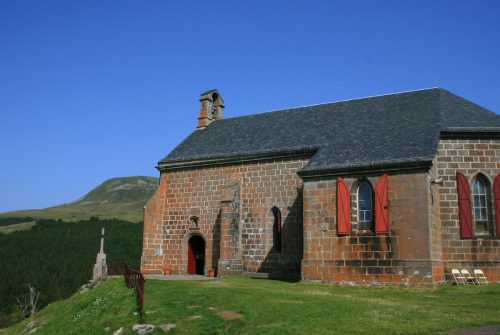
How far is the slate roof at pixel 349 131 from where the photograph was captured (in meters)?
20.1

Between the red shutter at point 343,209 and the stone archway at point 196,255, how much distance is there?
10.5 metres

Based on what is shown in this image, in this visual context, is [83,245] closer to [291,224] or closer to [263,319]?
[291,224]

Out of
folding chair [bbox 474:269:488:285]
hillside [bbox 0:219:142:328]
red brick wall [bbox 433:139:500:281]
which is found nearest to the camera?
folding chair [bbox 474:269:488:285]

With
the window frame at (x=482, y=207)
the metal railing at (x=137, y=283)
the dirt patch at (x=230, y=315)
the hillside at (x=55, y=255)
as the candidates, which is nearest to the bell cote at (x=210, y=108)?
the metal railing at (x=137, y=283)

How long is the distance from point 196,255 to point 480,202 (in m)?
15.9

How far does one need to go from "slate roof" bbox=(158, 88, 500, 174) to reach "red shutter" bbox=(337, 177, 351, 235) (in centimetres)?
87

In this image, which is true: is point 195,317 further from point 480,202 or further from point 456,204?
point 480,202

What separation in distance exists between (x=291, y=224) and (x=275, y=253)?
1.78 metres

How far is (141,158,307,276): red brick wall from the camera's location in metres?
23.8

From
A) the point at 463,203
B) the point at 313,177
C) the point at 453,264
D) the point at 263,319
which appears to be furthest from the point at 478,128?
the point at 263,319

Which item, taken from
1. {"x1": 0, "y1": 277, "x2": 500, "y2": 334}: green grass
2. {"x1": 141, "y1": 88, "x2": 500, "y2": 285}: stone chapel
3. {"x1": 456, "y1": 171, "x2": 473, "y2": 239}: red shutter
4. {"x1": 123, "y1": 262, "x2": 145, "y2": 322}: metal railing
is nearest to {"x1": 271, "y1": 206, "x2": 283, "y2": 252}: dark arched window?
{"x1": 141, "y1": 88, "x2": 500, "y2": 285}: stone chapel

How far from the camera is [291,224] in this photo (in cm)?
2364

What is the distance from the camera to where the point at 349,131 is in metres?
23.5

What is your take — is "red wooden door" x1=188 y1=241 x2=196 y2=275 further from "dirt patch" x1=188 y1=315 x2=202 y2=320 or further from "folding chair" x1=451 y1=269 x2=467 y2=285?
"dirt patch" x1=188 y1=315 x2=202 y2=320
